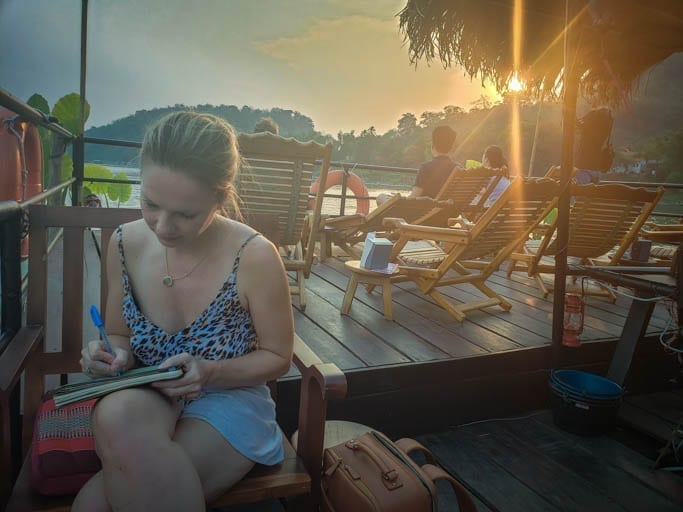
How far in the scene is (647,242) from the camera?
4.32m

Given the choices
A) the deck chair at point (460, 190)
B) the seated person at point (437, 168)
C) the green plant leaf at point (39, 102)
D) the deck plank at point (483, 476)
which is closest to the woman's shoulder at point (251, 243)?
the deck plank at point (483, 476)

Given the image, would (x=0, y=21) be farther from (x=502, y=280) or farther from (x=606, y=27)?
(x=502, y=280)

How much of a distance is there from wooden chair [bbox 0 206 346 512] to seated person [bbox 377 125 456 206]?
340cm

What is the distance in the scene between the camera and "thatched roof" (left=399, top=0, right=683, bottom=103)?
2996mm

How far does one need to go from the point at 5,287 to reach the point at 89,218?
12.5 inches

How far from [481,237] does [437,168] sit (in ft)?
4.98

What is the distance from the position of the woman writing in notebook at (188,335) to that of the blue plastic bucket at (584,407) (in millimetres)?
1726

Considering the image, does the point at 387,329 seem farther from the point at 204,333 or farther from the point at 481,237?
the point at 204,333

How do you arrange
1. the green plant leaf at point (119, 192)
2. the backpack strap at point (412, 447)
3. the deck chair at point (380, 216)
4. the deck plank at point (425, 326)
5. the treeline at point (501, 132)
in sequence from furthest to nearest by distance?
the treeline at point (501, 132) < the green plant leaf at point (119, 192) < the deck chair at point (380, 216) < the deck plank at point (425, 326) < the backpack strap at point (412, 447)

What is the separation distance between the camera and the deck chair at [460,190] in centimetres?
414

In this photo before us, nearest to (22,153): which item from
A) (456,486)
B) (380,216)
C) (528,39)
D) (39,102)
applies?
(39,102)

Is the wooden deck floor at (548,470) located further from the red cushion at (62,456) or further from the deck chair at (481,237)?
the red cushion at (62,456)

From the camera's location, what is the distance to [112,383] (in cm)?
103

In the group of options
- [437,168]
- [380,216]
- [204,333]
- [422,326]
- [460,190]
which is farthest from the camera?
[437,168]
